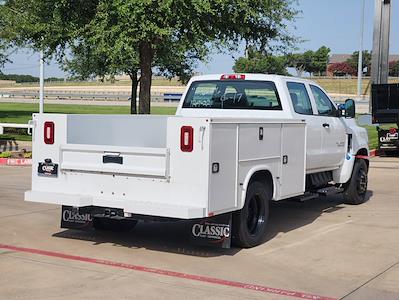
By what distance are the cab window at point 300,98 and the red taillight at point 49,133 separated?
11.6ft

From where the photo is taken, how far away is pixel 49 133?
24.5ft

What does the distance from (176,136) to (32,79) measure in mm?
175866

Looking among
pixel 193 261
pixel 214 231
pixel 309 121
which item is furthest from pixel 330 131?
pixel 193 261

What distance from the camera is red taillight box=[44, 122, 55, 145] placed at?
293 inches

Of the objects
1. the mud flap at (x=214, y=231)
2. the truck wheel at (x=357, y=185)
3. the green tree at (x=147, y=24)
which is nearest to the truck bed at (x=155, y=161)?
the mud flap at (x=214, y=231)

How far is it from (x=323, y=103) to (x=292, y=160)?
2108mm

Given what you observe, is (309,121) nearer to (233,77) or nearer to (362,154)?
(233,77)

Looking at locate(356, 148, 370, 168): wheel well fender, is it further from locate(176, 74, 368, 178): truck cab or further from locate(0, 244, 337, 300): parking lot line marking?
locate(0, 244, 337, 300): parking lot line marking

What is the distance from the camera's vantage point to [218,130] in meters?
6.57

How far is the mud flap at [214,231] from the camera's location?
7.06 meters

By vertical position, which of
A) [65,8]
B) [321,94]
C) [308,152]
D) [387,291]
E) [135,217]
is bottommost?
[387,291]

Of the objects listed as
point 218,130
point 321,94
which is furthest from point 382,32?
point 218,130

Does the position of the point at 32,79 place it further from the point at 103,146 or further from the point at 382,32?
the point at 103,146

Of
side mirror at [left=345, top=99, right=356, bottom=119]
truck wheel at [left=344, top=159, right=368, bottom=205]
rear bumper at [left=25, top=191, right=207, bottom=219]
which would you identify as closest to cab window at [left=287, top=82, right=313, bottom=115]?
side mirror at [left=345, top=99, right=356, bottom=119]
